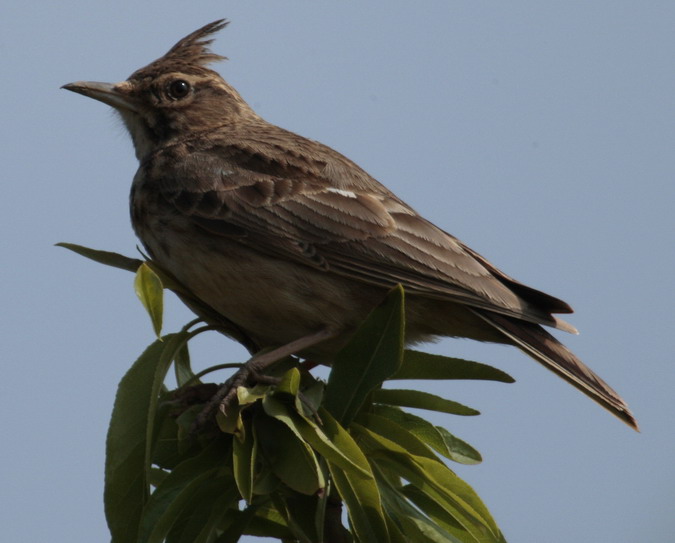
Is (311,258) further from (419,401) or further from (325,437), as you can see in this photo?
(325,437)

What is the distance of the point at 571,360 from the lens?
17.3ft

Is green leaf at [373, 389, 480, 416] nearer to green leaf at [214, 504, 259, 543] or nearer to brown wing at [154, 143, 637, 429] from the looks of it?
green leaf at [214, 504, 259, 543]

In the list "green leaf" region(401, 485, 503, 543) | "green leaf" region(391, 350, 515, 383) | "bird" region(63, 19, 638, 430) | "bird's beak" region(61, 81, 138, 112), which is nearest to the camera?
"green leaf" region(401, 485, 503, 543)

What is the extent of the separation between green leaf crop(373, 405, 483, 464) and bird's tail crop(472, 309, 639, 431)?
1.24m

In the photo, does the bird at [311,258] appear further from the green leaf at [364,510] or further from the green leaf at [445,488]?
the green leaf at [364,510]

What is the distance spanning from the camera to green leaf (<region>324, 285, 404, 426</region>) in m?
3.82

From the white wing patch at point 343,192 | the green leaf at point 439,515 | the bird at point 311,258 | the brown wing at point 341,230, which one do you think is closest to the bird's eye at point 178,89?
the bird at point 311,258

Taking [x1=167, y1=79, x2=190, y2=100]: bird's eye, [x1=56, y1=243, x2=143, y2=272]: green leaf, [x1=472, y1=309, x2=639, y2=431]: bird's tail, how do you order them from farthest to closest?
[x1=167, y1=79, x2=190, y2=100]: bird's eye
[x1=472, y1=309, x2=639, y2=431]: bird's tail
[x1=56, y1=243, x2=143, y2=272]: green leaf

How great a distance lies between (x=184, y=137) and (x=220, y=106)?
68 centimetres

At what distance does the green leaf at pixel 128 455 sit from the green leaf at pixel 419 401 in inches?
37.5

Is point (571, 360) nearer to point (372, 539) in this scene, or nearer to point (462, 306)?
point (462, 306)

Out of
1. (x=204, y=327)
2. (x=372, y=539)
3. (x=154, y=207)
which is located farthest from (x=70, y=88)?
(x=372, y=539)

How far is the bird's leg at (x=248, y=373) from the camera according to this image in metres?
3.91

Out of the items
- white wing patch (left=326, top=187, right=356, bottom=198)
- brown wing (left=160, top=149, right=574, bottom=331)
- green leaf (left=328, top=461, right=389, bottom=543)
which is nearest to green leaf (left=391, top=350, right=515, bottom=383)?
green leaf (left=328, top=461, right=389, bottom=543)
